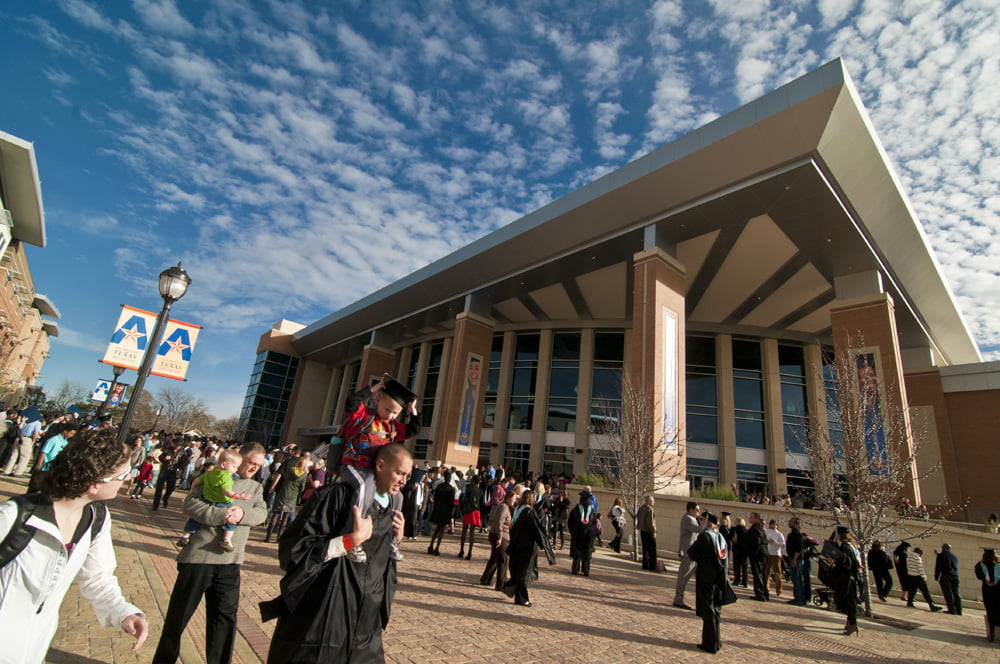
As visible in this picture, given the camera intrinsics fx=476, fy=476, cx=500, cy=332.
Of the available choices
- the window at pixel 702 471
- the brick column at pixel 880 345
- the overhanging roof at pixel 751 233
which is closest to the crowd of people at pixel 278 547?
the brick column at pixel 880 345

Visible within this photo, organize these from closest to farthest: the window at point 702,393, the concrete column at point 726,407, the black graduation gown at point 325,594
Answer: the black graduation gown at point 325,594, the concrete column at point 726,407, the window at point 702,393

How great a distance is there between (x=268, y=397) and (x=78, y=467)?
51913mm

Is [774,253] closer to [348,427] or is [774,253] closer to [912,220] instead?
[912,220]

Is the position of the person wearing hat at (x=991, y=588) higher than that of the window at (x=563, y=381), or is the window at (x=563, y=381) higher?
the window at (x=563, y=381)

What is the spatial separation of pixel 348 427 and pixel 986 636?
40.2 ft

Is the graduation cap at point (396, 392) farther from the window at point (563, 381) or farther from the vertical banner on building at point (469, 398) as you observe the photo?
the window at point (563, 381)

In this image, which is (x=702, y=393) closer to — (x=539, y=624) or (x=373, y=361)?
(x=373, y=361)

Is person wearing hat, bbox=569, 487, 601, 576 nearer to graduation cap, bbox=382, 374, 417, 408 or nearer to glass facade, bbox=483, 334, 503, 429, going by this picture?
graduation cap, bbox=382, 374, 417, 408

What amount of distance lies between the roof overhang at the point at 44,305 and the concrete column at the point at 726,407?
62.4m

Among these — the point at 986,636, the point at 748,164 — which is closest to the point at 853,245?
the point at 748,164

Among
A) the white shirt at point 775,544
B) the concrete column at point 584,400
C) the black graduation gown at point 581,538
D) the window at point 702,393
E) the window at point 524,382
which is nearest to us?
the black graduation gown at point 581,538

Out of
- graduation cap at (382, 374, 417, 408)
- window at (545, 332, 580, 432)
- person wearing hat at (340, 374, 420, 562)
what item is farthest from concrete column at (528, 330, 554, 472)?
graduation cap at (382, 374, 417, 408)

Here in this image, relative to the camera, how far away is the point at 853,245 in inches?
742

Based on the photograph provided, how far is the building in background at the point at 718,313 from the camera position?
56.1 feet
